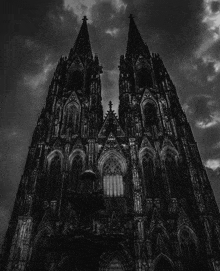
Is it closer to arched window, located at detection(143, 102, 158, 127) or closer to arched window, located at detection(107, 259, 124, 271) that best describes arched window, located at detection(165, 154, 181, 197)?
arched window, located at detection(143, 102, 158, 127)

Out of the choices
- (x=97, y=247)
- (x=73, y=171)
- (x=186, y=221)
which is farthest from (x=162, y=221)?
(x=97, y=247)

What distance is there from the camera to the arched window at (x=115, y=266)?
15.6 m

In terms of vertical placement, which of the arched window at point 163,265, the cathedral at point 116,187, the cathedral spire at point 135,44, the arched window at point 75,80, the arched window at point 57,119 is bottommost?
the arched window at point 163,265

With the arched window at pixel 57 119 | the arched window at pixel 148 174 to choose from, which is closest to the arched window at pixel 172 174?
the arched window at pixel 148 174

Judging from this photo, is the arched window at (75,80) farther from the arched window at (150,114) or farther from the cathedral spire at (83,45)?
the arched window at (150,114)

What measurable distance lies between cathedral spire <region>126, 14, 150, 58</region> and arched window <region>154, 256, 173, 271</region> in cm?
2304

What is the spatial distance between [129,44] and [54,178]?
74.2ft

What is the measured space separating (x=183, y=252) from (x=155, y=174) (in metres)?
5.66

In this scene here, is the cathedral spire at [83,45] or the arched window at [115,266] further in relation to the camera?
the cathedral spire at [83,45]

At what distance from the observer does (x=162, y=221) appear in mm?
16906

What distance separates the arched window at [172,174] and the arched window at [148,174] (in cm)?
117

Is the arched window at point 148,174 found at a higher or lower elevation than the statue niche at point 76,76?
lower

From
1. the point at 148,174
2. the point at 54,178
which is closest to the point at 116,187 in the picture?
the point at 148,174

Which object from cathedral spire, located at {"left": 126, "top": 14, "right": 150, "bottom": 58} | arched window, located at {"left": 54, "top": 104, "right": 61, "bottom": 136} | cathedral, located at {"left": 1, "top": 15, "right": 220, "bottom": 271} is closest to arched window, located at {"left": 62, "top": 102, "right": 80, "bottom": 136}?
cathedral, located at {"left": 1, "top": 15, "right": 220, "bottom": 271}
